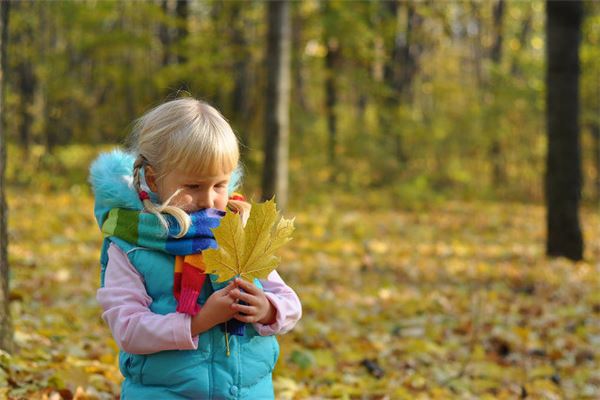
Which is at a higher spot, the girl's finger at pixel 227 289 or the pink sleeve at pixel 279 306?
the girl's finger at pixel 227 289

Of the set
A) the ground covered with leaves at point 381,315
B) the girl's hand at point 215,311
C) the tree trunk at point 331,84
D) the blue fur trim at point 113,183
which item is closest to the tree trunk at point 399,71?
the tree trunk at point 331,84

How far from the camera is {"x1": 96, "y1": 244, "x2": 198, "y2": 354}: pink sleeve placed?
2.25 m

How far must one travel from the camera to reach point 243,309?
2.25m

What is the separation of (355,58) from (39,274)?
11759mm

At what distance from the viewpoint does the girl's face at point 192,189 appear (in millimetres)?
2346

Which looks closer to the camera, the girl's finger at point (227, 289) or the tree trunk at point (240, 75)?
the girl's finger at point (227, 289)

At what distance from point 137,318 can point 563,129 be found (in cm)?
769

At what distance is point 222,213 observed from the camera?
7.95 feet

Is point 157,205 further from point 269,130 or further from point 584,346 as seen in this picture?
point 269,130

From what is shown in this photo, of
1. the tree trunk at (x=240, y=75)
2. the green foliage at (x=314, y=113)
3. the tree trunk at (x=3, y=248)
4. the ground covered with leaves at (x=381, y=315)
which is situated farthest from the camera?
the tree trunk at (x=240, y=75)

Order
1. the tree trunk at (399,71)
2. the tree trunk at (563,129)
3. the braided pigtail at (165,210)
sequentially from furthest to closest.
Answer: the tree trunk at (399,71) → the tree trunk at (563,129) → the braided pigtail at (165,210)

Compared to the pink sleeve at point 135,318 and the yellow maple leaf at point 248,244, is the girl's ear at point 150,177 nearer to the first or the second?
the pink sleeve at point 135,318

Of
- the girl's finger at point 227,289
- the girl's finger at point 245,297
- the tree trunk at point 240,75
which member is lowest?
the girl's finger at point 245,297

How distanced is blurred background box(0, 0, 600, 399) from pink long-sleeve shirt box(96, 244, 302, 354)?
0.94 meters
